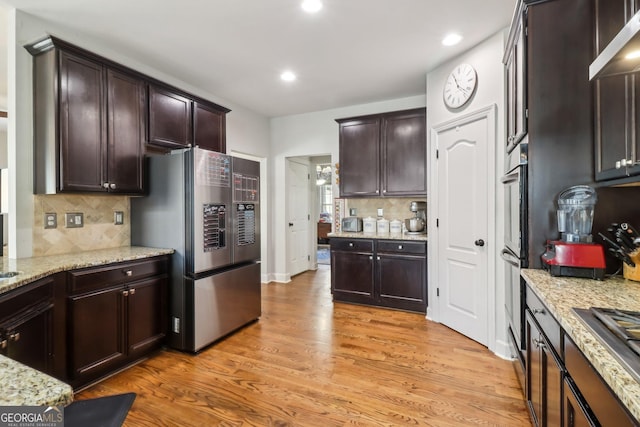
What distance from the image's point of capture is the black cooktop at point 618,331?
80 centimetres

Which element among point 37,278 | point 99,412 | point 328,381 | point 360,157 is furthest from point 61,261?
point 360,157

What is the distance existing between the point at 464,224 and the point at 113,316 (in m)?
3.06

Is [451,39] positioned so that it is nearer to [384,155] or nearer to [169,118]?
[384,155]

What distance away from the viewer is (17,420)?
0.59m

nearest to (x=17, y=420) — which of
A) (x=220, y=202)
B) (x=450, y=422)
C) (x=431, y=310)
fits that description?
(x=450, y=422)

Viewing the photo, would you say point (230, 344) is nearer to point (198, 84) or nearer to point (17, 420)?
point (17, 420)

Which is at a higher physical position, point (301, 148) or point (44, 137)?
point (301, 148)

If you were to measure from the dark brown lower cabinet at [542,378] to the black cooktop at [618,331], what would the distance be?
24 cm

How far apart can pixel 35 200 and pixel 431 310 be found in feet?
12.3

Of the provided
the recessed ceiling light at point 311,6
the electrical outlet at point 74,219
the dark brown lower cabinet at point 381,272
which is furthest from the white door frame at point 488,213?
the electrical outlet at point 74,219

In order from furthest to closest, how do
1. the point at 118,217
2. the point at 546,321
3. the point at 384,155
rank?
the point at 384,155 → the point at 118,217 → the point at 546,321

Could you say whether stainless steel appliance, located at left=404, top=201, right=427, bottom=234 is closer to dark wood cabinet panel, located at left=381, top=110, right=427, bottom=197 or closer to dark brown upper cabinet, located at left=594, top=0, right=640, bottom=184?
dark wood cabinet panel, located at left=381, top=110, right=427, bottom=197

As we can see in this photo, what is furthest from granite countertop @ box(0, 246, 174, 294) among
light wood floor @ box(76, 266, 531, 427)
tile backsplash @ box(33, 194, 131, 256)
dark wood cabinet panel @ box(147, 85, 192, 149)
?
dark wood cabinet panel @ box(147, 85, 192, 149)

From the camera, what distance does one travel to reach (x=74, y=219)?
2637mm
